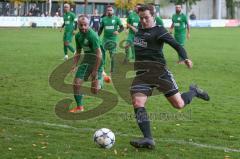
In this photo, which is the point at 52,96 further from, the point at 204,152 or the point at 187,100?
the point at 204,152

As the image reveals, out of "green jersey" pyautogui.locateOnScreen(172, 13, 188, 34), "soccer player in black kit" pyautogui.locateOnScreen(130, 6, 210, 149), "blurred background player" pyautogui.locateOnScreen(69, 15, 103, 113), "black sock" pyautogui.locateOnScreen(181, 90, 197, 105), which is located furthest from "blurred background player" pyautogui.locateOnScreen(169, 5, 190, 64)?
"soccer player in black kit" pyautogui.locateOnScreen(130, 6, 210, 149)

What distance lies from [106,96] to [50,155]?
545cm

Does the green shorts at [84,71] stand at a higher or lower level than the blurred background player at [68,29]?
lower

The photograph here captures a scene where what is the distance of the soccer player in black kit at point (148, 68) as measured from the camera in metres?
7.65

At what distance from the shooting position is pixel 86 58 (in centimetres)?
1074

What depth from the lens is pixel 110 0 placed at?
243 ft

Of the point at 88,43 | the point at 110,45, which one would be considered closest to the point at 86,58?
the point at 88,43

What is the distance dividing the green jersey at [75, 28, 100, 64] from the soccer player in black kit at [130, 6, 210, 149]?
215 cm

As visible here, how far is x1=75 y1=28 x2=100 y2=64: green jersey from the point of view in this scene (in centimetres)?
1013

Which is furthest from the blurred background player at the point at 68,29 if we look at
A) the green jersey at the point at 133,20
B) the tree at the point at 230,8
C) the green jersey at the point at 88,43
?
the tree at the point at 230,8

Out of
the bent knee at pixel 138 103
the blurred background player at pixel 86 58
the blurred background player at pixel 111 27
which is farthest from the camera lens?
the blurred background player at pixel 111 27

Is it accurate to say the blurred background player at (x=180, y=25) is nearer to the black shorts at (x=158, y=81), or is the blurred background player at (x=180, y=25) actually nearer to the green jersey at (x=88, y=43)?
the green jersey at (x=88, y=43)

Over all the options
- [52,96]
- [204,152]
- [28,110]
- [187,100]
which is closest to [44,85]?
[52,96]

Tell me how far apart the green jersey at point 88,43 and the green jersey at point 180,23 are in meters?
10.9
